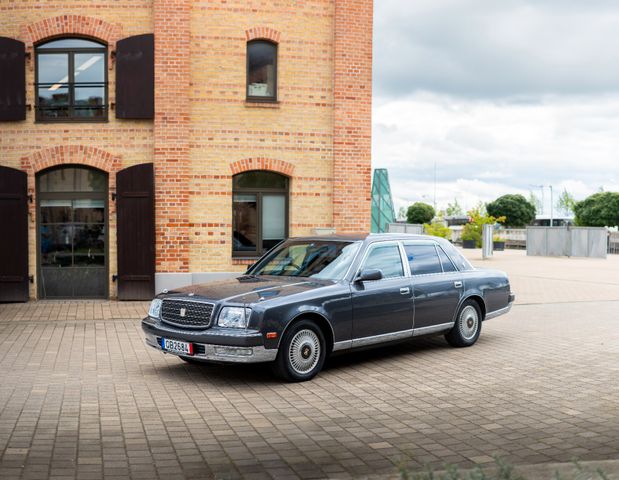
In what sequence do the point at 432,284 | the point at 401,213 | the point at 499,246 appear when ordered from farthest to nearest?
the point at 401,213 < the point at 499,246 < the point at 432,284

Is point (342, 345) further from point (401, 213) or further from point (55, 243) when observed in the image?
point (401, 213)

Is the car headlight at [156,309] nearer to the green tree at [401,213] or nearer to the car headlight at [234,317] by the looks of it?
the car headlight at [234,317]

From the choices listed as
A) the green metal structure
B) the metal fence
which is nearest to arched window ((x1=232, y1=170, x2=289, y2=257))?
the green metal structure

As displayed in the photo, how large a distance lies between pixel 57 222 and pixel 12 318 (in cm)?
355

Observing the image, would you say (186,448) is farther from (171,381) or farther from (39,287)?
(39,287)

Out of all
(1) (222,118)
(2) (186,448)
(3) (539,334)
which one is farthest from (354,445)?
(1) (222,118)

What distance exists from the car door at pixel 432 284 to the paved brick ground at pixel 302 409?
53cm

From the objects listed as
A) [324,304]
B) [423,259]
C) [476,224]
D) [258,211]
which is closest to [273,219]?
[258,211]

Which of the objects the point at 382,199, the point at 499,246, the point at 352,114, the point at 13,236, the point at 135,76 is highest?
the point at 135,76

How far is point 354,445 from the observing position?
584 cm

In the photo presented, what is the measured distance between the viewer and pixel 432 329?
990 centimetres

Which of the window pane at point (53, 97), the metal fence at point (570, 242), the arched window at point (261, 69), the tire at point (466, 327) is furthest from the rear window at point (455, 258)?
the metal fence at point (570, 242)

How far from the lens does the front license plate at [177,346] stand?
804cm

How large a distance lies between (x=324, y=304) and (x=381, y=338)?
3.68 ft
